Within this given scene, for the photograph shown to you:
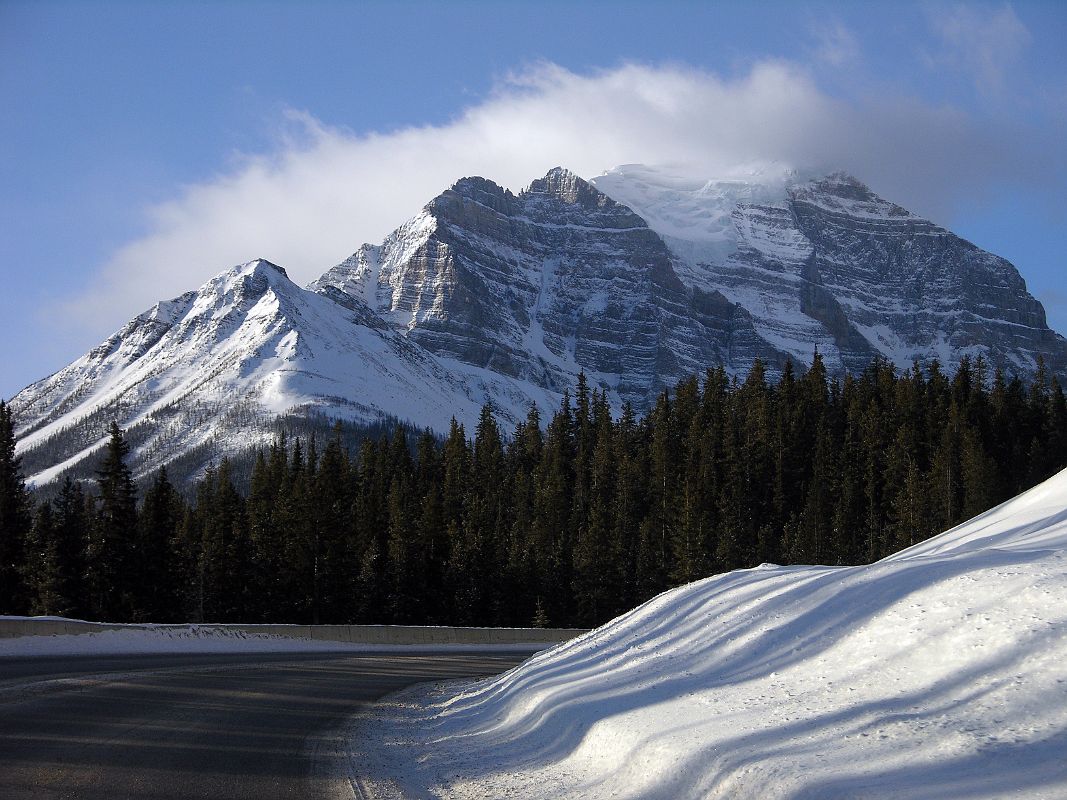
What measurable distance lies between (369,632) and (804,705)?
3885cm

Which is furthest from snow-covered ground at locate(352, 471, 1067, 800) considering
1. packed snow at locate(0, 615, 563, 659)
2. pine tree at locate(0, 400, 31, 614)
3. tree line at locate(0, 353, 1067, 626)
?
tree line at locate(0, 353, 1067, 626)

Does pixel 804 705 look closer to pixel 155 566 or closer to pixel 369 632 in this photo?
pixel 369 632

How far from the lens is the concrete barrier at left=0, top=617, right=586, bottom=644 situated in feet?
110

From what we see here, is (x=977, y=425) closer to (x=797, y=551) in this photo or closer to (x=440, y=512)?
(x=797, y=551)

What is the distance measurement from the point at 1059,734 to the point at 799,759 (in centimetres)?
199

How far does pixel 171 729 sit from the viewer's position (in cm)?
1379

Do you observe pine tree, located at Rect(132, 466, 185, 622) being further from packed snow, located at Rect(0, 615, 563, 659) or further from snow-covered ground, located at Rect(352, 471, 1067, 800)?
snow-covered ground, located at Rect(352, 471, 1067, 800)

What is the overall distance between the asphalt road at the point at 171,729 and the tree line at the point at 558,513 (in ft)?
112

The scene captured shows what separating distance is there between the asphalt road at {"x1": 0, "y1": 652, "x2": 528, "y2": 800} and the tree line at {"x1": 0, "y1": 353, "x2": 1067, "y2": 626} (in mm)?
34067

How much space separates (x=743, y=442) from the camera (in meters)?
93.9

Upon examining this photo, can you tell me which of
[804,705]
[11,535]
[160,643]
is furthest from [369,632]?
[804,705]

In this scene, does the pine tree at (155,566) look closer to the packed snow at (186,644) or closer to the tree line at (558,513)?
the tree line at (558,513)

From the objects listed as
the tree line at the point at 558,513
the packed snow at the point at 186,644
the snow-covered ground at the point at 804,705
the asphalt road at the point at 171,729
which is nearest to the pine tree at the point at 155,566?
the tree line at the point at 558,513

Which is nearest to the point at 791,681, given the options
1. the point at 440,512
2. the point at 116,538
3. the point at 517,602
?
the point at 116,538
